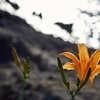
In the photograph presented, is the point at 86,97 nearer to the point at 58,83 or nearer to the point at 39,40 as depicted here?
the point at 58,83

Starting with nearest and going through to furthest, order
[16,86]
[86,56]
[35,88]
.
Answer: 1. [86,56]
2. [16,86]
3. [35,88]

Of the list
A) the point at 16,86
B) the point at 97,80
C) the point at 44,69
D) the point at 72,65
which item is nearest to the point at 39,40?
the point at 44,69

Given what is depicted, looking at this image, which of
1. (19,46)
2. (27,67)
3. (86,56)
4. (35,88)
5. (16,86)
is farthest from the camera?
(35,88)

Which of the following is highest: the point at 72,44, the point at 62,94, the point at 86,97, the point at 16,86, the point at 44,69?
the point at 72,44

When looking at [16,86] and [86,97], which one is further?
[86,97]

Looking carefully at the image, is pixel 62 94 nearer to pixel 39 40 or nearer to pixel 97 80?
pixel 97 80

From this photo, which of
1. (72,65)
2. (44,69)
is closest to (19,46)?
(44,69)

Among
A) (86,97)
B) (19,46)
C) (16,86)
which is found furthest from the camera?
(86,97)

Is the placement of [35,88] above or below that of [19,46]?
below

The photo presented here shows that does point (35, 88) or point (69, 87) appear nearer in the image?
point (69, 87)
